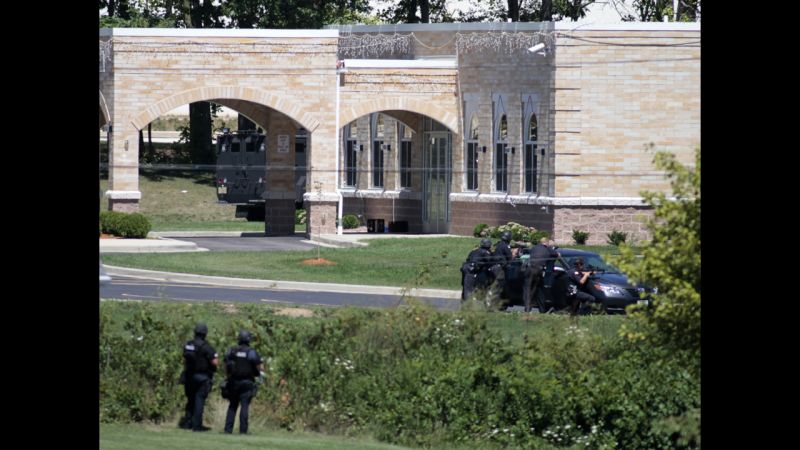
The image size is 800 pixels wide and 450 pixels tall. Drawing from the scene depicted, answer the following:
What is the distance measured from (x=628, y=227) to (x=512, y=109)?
524cm

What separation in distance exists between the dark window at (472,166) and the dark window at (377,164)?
22.0ft

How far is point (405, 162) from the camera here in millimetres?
48281

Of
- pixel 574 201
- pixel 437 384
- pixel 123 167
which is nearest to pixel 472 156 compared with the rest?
pixel 574 201

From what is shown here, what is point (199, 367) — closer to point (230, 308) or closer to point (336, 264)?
point (230, 308)

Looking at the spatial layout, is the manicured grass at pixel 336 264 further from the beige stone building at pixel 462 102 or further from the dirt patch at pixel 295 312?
the dirt patch at pixel 295 312

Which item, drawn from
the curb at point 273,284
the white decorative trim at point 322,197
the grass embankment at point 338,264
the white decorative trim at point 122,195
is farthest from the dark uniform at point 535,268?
the white decorative trim at point 122,195

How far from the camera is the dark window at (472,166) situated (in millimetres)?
42688

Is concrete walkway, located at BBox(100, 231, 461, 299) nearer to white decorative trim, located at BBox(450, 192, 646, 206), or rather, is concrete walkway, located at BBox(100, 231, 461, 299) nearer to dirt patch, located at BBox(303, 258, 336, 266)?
dirt patch, located at BBox(303, 258, 336, 266)

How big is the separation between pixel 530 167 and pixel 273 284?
1210 centimetres

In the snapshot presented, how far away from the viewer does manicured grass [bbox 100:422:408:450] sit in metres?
15.4

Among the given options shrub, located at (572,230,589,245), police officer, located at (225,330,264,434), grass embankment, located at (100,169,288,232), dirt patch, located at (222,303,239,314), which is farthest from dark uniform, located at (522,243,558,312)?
grass embankment, located at (100,169,288,232)
